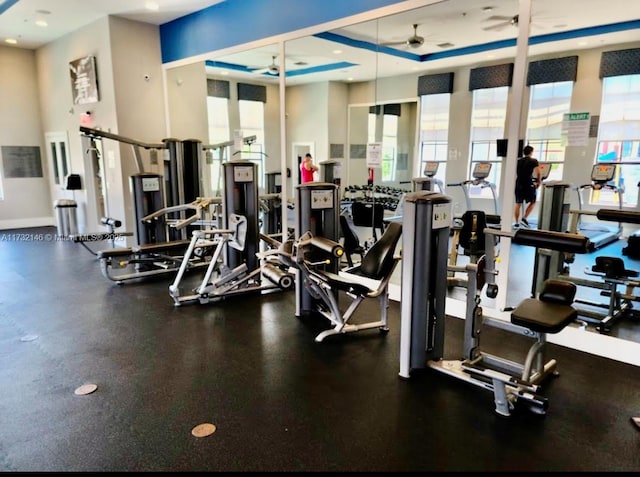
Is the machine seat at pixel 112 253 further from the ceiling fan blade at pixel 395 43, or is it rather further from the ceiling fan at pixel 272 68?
the ceiling fan blade at pixel 395 43

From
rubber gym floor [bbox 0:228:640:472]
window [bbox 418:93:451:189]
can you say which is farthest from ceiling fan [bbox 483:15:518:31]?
rubber gym floor [bbox 0:228:640:472]

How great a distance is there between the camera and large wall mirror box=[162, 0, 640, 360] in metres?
4.43

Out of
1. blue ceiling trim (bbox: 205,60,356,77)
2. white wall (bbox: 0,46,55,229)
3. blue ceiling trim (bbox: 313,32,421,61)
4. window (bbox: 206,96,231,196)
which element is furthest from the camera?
white wall (bbox: 0,46,55,229)

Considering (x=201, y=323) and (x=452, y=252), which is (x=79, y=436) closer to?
(x=201, y=323)

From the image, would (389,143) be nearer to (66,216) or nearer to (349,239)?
(349,239)

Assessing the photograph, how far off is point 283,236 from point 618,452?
3.91 metres

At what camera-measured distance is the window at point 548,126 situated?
15.3 ft

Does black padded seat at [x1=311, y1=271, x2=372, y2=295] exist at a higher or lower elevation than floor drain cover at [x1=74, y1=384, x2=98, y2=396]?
higher

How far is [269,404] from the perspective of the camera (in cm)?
246

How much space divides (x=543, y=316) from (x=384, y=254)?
4.09ft

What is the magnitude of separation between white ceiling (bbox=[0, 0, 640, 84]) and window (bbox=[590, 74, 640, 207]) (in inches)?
21.6

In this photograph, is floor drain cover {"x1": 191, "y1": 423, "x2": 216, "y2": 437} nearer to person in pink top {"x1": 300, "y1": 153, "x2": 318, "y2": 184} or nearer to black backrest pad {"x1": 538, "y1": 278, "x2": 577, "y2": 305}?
black backrest pad {"x1": 538, "y1": 278, "x2": 577, "y2": 305}

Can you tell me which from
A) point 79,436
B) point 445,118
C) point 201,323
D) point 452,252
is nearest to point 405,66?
point 445,118

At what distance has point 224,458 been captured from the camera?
Answer: 201cm
